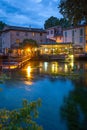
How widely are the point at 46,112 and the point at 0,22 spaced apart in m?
101

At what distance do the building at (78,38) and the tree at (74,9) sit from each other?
45.1 metres

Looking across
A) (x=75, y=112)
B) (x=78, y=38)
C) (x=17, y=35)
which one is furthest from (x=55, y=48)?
(x=75, y=112)

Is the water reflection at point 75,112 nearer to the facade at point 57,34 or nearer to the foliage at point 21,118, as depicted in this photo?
the foliage at point 21,118

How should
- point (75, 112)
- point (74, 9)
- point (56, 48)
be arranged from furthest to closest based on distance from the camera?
point (56, 48) → point (74, 9) → point (75, 112)

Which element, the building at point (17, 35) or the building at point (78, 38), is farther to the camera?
the building at point (17, 35)

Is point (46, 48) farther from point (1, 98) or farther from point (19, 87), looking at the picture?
point (1, 98)

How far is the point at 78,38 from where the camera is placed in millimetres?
73750

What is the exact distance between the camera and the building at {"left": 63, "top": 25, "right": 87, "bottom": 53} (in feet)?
234

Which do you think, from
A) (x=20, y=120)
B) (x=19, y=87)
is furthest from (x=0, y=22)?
(x=20, y=120)

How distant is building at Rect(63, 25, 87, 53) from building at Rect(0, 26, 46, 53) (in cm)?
905

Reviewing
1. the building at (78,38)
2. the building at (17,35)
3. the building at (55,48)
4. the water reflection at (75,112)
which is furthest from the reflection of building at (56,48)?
the water reflection at (75,112)

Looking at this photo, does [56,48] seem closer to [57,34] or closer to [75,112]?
[57,34]

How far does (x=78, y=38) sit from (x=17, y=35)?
1933 centimetres

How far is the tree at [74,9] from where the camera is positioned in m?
22.1
